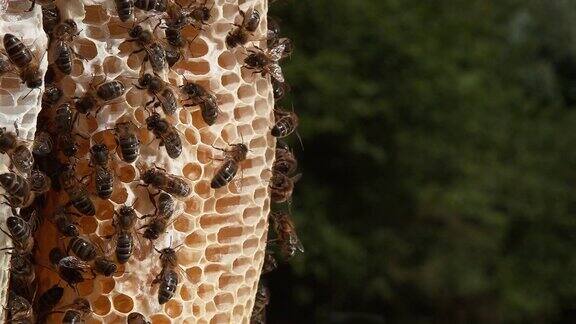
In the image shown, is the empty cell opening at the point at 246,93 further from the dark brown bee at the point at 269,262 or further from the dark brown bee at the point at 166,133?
the dark brown bee at the point at 269,262

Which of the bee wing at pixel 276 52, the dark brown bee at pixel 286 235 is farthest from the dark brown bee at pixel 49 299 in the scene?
the dark brown bee at pixel 286 235

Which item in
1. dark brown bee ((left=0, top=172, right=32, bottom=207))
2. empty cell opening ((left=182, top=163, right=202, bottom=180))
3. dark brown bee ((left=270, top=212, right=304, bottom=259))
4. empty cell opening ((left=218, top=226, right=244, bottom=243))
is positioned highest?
dark brown bee ((left=0, top=172, right=32, bottom=207))

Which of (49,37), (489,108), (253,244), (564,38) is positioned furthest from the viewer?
(564,38)

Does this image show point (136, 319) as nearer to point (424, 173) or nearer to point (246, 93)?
point (246, 93)

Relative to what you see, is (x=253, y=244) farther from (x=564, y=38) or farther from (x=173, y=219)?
(x=564, y=38)

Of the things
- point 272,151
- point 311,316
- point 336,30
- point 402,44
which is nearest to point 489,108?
point 402,44

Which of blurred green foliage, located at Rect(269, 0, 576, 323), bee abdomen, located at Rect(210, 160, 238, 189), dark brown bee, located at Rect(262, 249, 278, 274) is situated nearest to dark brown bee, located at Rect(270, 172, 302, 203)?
Answer: dark brown bee, located at Rect(262, 249, 278, 274)

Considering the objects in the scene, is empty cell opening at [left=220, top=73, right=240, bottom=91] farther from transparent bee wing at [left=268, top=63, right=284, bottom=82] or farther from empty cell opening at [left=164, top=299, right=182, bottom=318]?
empty cell opening at [left=164, top=299, right=182, bottom=318]
